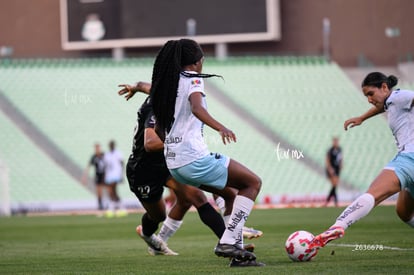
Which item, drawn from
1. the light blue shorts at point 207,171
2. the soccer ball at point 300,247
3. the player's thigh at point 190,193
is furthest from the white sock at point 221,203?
the light blue shorts at point 207,171

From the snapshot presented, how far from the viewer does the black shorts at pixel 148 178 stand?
10.5 m

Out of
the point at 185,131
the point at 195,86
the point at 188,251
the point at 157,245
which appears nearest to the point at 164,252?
the point at 157,245

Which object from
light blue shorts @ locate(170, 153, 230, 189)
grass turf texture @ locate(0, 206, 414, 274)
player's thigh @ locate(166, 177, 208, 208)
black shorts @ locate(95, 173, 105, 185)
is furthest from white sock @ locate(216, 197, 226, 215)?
black shorts @ locate(95, 173, 105, 185)

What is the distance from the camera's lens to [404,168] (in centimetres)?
889

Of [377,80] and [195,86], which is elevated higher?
[195,86]

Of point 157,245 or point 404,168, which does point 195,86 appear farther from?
point 157,245

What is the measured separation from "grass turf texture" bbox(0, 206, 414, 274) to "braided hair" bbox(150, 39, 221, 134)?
1.41 metres

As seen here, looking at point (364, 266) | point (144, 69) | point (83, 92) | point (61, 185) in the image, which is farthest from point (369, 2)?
point (364, 266)

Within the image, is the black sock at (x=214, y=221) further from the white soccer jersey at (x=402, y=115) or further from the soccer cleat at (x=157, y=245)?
the white soccer jersey at (x=402, y=115)

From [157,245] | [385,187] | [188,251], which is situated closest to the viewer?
[385,187]

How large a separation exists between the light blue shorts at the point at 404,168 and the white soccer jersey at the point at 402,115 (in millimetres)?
218

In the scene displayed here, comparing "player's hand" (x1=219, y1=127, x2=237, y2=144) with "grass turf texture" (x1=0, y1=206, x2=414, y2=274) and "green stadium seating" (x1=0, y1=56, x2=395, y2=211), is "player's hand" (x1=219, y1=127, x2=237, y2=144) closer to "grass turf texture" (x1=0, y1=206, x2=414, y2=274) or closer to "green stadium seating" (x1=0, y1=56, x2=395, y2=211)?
"grass turf texture" (x1=0, y1=206, x2=414, y2=274)

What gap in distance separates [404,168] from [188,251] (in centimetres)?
354

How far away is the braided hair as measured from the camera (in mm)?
8477
